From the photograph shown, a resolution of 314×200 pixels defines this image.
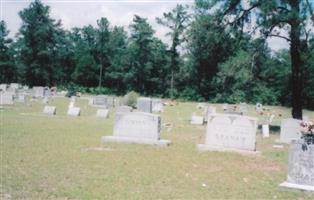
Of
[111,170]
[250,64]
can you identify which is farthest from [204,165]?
[250,64]

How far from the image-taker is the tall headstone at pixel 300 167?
10375 mm

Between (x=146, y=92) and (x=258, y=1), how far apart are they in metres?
51.2

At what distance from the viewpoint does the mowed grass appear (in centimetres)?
930

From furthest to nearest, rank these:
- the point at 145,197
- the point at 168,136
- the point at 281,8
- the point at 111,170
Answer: the point at 281,8, the point at 168,136, the point at 111,170, the point at 145,197

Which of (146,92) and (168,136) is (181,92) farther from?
(168,136)

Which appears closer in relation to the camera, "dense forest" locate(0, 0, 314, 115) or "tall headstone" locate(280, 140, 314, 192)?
"tall headstone" locate(280, 140, 314, 192)

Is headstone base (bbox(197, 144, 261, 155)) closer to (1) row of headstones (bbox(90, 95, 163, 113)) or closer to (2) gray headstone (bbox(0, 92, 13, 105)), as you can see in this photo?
(1) row of headstones (bbox(90, 95, 163, 113))

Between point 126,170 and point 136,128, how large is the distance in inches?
233

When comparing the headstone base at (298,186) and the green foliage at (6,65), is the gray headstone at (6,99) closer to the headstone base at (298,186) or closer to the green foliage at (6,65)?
the headstone base at (298,186)

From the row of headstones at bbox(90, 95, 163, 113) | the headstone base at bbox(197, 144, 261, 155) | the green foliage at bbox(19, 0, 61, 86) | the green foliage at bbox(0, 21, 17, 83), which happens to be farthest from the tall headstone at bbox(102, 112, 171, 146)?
the green foliage at bbox(0, 21, 17, 83)

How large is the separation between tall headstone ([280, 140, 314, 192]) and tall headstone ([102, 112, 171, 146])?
7029 mm

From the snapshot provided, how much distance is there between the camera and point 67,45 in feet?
313

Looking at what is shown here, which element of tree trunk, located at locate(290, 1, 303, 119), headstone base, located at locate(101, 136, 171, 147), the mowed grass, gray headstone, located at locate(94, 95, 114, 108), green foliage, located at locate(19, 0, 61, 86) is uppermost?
green foliage, located at locate(19, 0, 61, 86)

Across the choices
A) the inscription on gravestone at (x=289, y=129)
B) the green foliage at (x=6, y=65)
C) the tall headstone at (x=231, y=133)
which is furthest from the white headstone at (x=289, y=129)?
the green foliage at (x=6, y=65)
